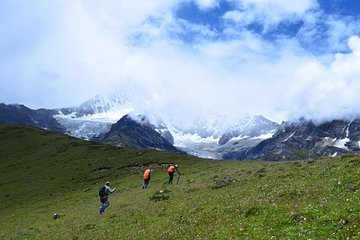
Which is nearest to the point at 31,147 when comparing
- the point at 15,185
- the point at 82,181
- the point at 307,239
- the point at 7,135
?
the point at 7,135

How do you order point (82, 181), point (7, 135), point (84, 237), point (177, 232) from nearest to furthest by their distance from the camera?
point (177, 232)
point (84, 237)
point (82, 181)
point (7, 135)

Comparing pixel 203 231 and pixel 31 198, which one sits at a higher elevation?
pixel 203 231

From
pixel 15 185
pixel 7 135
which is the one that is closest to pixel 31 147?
pixel 7 135

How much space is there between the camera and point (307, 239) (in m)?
14.2

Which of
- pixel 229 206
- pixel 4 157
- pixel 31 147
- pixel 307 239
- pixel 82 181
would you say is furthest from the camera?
pixel 31 147

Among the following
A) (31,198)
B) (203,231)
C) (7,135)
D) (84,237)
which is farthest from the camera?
(7,135)

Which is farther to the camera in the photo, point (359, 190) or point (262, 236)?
point (359, 190)

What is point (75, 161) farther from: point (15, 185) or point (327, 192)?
point (327, 192)

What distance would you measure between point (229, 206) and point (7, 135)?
147271 millimetres

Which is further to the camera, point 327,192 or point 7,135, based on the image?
Answer: point 7,135

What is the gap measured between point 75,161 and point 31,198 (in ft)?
94.5

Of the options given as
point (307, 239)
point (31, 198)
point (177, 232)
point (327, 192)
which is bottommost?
point (31, 198)

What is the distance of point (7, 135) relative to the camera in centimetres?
15175

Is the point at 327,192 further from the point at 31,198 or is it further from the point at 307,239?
the point at 31,198
